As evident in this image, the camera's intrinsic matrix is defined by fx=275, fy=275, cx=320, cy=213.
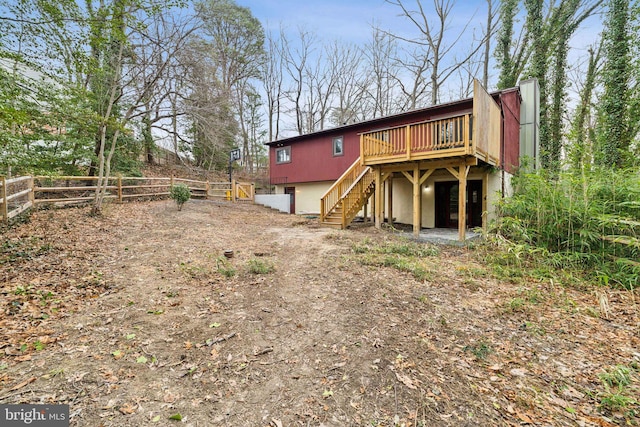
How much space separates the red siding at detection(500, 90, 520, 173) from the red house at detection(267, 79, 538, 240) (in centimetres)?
3

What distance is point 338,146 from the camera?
1398cm

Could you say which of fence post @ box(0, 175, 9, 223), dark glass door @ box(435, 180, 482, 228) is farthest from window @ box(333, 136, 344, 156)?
fence post @ box(0, 175, 9, 223)

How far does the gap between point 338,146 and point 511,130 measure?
7.27 meters

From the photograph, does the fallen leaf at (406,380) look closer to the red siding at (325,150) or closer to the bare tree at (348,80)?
the red siding at (325,150)

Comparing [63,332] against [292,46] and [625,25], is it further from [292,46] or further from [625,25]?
[292,46]

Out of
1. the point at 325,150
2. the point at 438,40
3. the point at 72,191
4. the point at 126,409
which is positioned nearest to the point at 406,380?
the point at 126,409

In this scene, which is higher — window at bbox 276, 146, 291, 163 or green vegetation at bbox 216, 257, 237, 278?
window at bbox 276, 146, 291, 163

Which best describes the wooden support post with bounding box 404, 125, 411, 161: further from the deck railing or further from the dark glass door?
the dark glass door

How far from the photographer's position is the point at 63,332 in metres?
3.23

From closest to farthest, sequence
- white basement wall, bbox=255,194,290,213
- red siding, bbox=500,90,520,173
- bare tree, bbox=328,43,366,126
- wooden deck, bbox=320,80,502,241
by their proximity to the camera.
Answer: wooden deck, bbox=320,80,502,241, red siding, bbox=500,90,520,173, white basement wall, bbox=255,194,290,213, bare tree, bbox=328,43,366,126

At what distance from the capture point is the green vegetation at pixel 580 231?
530 centimetres

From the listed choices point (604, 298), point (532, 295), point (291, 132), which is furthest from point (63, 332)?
point (291, 132)

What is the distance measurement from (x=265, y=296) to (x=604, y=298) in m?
5.40

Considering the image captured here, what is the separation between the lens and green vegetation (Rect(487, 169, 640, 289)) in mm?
5301
